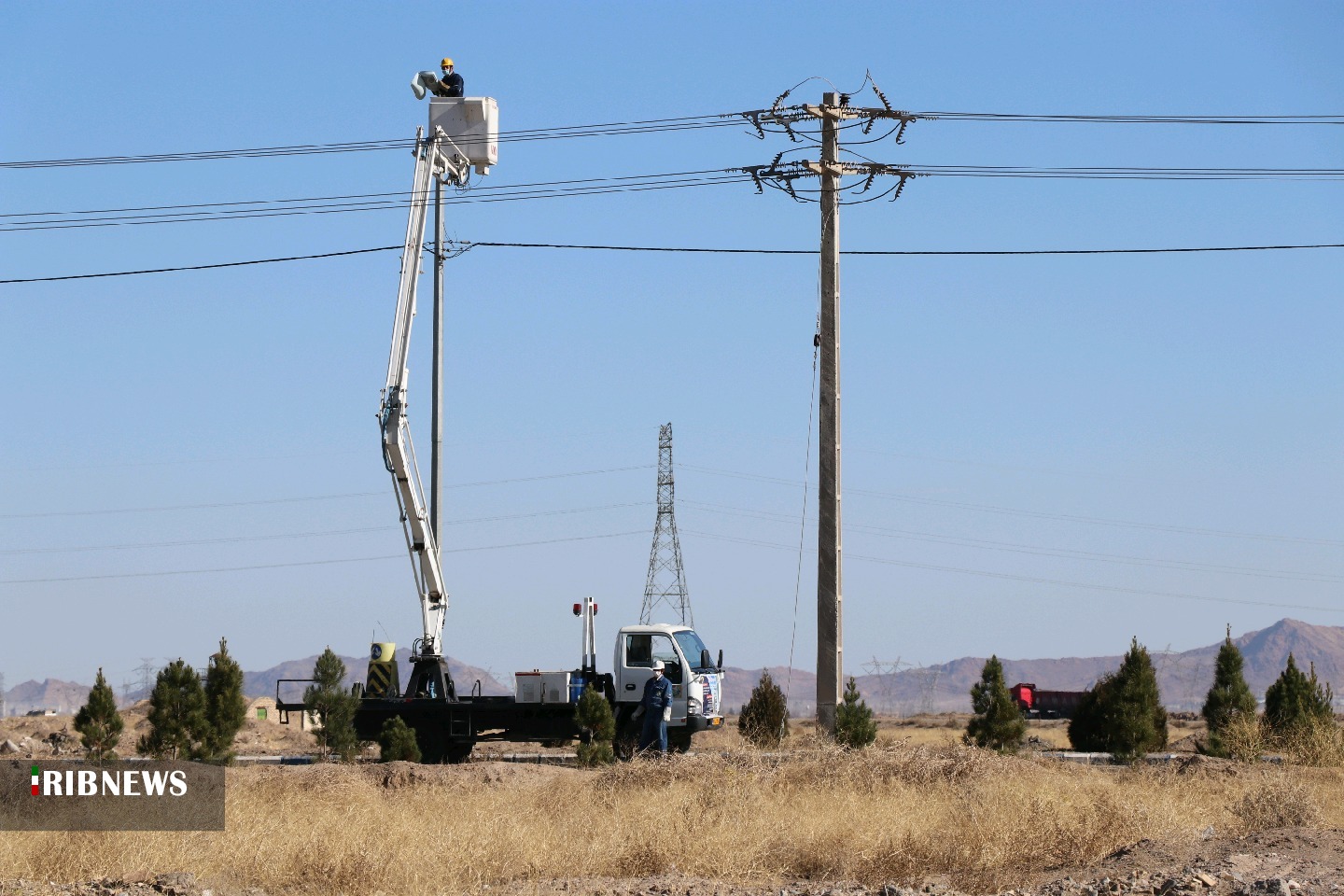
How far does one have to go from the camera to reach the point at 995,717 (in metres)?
27.1

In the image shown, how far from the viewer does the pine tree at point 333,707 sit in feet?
87.8

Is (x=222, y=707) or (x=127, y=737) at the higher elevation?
(x=222, y=707)

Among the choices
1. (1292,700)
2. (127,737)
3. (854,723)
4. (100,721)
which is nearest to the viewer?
(854,723)

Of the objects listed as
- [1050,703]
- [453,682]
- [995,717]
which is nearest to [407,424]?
[453,682]

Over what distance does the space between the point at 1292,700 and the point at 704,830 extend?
18.1 metres

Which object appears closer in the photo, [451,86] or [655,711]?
[655,711]

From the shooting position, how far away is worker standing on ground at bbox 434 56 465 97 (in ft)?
95.8

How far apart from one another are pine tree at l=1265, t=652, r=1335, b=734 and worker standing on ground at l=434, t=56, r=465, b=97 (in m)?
19.2

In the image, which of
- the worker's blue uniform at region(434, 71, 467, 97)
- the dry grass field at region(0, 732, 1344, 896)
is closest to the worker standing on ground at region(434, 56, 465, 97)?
the worker's blue uniform at region(434, 71, 467, 97)

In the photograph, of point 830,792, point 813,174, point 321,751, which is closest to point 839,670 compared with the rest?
point 830,792

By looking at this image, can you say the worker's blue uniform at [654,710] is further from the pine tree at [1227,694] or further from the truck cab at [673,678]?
the pine tree at [1227,694]

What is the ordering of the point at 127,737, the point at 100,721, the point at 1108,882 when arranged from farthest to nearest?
1. the point at 127,737
2. the point at 100,721
3. the point at 1108,882

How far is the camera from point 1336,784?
1858 cm

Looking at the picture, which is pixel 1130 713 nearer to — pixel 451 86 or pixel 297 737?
pixel 451 86
